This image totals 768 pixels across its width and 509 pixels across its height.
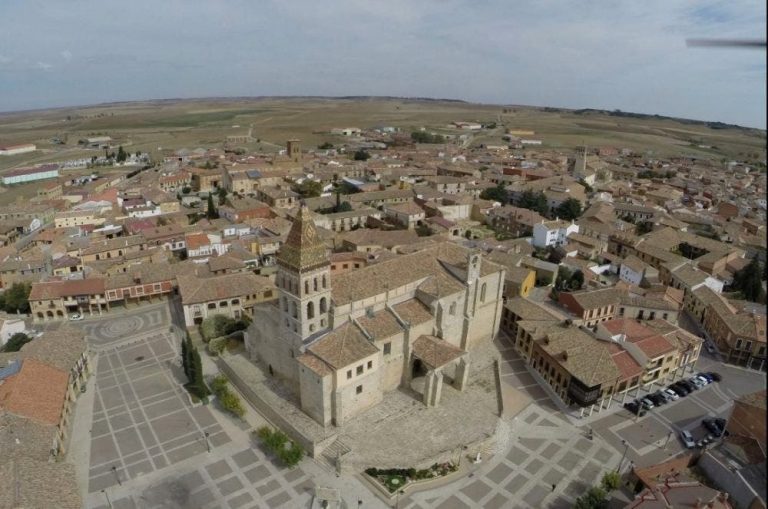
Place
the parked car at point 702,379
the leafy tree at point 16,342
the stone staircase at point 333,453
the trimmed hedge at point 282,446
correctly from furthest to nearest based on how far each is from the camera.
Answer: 1. the leafy tree at point 16,342
2. the parked car at point 702,379
3. the stone staircase at point 333,453
4. the trimmed hedge at point 282,446

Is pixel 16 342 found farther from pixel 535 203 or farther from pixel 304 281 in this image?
pixel 535 203

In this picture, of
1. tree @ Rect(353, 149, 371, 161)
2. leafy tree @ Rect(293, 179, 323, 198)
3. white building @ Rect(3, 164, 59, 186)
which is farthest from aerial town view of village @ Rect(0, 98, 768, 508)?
tree @ Rect(353, 149, 371, 161)

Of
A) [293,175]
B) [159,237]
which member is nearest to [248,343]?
[159,237]

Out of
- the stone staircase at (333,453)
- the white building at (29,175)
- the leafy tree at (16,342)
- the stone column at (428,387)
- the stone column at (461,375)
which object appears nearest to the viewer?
the stone staircase at (333,453)

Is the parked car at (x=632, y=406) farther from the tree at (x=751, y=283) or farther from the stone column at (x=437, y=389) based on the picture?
the tree at (x=751, y=283)

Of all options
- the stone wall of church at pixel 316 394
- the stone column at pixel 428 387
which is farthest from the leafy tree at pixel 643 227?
the stone wall of church at pixel 316 394

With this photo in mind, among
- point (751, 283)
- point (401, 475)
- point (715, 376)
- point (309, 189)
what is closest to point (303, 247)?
point (401, 475)

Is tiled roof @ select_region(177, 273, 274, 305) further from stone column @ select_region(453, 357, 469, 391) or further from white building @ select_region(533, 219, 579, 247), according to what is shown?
white building @ select_region(533, 219, 579, 247)

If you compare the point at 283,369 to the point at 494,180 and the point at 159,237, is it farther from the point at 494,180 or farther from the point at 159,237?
A: the point at 494,180
